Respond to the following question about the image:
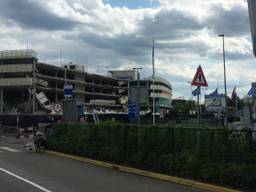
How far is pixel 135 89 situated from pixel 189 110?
504ft

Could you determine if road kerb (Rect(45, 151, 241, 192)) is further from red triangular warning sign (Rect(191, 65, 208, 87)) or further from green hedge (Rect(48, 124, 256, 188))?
red triangular warning sign (Rect(191, 65, 208, 87))

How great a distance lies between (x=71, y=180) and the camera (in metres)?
15.3

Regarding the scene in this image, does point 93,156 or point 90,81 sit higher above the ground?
point 90,81

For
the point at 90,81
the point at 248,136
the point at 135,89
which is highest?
the point at 90,81

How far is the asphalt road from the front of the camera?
44.2ft

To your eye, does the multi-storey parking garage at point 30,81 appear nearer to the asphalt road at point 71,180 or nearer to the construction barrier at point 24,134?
the construction barrier at point 24,134

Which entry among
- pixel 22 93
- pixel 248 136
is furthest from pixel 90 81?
pixel 248 136

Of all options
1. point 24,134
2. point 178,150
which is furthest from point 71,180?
point 24,134

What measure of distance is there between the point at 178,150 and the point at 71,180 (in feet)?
11.9

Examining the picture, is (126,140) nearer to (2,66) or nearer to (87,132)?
(87,132)

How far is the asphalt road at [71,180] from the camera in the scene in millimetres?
13473

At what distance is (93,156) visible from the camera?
2216 cm

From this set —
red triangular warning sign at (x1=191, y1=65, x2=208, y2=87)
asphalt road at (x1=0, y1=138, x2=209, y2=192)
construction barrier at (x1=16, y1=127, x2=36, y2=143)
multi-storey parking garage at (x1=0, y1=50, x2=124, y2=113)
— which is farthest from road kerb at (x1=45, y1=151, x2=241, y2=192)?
multi-storey parking garage at (x1=0, y1=50, x2=124, y2=113)

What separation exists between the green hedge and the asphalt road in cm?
89
